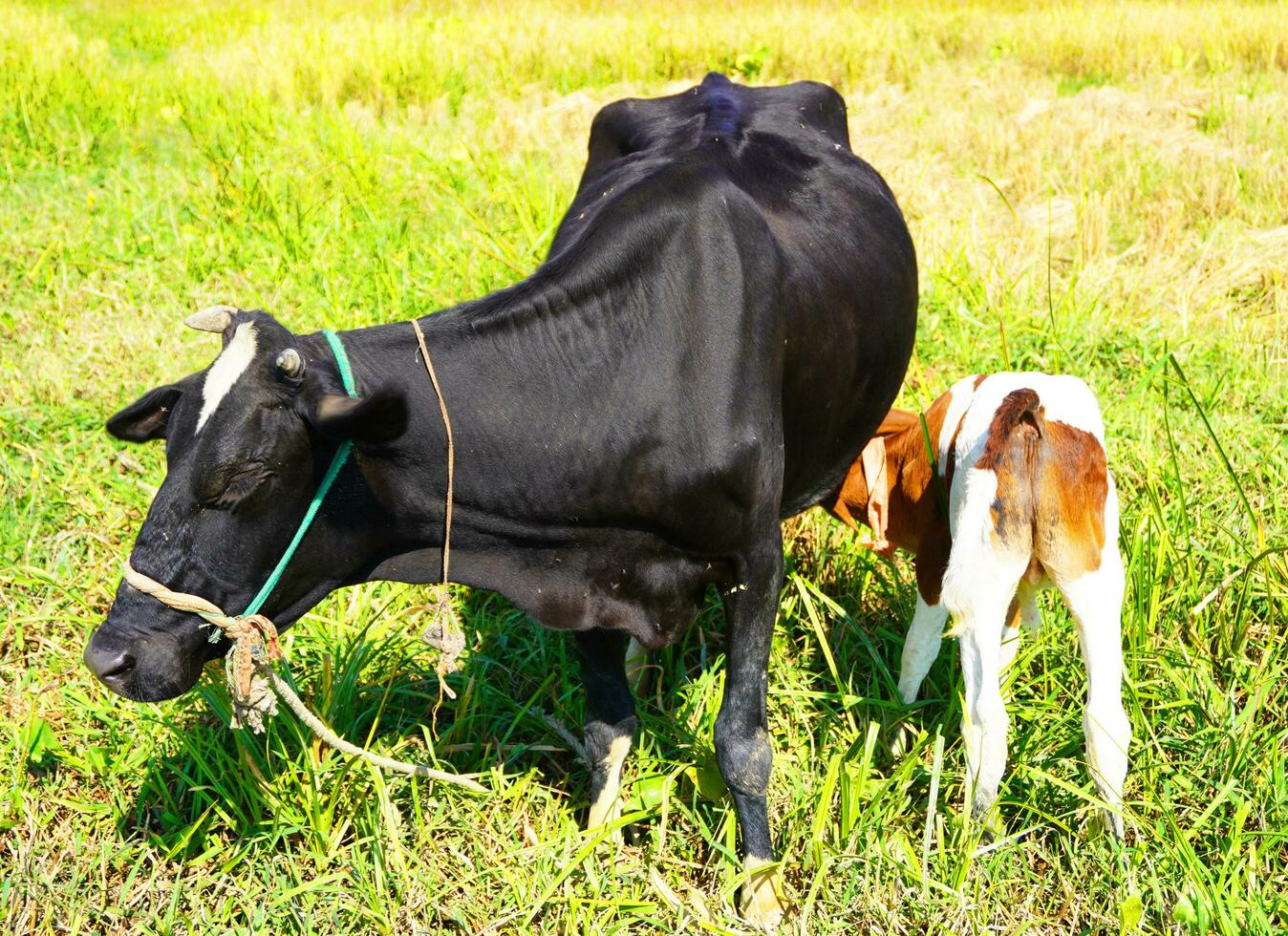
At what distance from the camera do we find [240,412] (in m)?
2.39

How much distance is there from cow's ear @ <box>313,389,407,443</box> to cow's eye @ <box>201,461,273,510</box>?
0.50 feet

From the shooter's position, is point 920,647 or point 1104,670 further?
point 920,647

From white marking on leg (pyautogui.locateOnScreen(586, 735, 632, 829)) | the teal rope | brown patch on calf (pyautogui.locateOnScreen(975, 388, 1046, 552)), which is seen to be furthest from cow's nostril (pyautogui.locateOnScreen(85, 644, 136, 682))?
brown patch on calf (pyautogui.locateOnScreen(975, 388, 1046, 552))

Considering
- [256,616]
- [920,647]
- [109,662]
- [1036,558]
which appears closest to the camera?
[109,662]

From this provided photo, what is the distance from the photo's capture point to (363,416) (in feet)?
7.75

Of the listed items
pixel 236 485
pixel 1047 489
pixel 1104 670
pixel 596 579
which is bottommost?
pixel 1104 670

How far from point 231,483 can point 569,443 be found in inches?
28.7

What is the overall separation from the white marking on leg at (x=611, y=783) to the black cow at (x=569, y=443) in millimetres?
317

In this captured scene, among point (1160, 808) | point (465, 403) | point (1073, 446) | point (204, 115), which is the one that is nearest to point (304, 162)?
point (204, 115)

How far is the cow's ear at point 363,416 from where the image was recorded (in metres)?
2.34

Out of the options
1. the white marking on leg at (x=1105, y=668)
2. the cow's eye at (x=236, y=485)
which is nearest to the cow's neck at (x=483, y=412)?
the cow's eye at (x=236, y=485)

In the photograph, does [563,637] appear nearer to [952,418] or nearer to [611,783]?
[611,783]

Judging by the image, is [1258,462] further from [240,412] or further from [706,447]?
[240,412]

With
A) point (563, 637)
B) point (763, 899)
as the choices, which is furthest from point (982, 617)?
point (563, 637)
